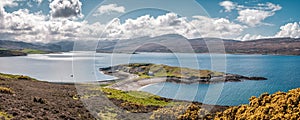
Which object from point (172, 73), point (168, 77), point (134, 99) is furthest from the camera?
point (172, 73)

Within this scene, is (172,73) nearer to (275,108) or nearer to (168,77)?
(168,77)

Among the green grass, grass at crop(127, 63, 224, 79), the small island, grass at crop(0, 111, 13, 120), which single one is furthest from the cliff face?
grass at crop(127, 63, 224, 79)

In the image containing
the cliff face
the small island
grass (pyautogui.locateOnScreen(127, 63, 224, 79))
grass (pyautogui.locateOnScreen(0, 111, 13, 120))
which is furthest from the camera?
grass (pyautogui.locateOnScreen(127, 63, 224, 79))

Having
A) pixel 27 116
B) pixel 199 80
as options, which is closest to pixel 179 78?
pixel 199 80

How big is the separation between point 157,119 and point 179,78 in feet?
245

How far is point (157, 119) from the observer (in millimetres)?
20031

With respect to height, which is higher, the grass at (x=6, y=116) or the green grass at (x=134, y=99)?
the grass at (x=6, y=116)

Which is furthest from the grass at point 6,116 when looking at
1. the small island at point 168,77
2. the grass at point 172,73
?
the grass at point 172,73

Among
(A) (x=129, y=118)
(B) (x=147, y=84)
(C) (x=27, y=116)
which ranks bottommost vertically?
(B) (x=147, y=84)

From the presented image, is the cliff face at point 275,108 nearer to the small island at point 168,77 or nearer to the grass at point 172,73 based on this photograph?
the small island at point 168,77

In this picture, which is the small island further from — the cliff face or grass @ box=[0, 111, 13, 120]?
the cliff face

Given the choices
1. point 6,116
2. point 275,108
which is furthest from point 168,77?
point 275,108

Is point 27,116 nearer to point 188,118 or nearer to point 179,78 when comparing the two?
point 188,118

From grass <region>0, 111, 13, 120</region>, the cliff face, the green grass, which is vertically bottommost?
the green grass
